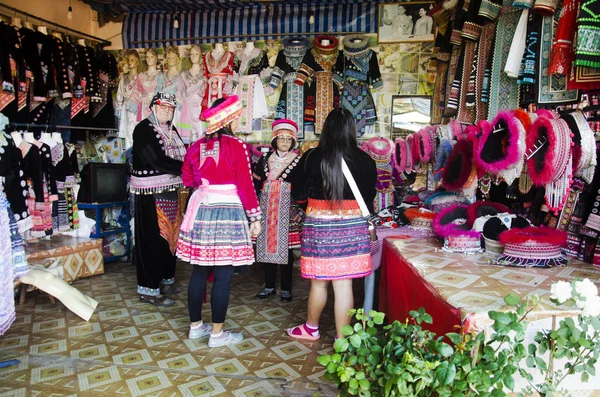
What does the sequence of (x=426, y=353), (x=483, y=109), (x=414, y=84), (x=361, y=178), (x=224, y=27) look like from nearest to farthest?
(x=426, y=353)
(x=361, y=178)
(x=483, y=109)
(x=414, y=84)
(x=224, y=27)

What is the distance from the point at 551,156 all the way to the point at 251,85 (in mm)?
4045

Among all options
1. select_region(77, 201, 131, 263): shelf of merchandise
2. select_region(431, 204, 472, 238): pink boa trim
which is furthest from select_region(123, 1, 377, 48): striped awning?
select_region(431, 204, 472, 238): pink boa trim

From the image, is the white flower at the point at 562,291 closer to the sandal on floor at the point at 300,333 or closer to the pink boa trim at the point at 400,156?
the sandal on floor at the point at 300,333

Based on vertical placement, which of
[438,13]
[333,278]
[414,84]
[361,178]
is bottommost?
[333,278]

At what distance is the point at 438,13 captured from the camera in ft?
15.3

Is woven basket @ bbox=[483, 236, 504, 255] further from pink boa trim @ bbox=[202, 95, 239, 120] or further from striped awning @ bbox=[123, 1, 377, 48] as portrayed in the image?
striped awning @ bbox=[123, 1, 377, 48]

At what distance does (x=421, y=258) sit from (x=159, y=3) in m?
4.82

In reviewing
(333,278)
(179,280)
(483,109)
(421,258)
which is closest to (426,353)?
(421,258)

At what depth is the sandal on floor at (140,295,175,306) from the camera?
12.1 feet

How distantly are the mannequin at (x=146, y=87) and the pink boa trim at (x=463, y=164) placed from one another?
419 cm

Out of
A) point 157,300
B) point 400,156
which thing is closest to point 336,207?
point 400,156

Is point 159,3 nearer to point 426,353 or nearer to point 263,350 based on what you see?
point 263,350

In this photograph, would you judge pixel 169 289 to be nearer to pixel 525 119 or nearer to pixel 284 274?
pixel 284 274

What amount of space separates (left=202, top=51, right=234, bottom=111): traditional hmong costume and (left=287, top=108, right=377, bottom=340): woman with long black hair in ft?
10.4
